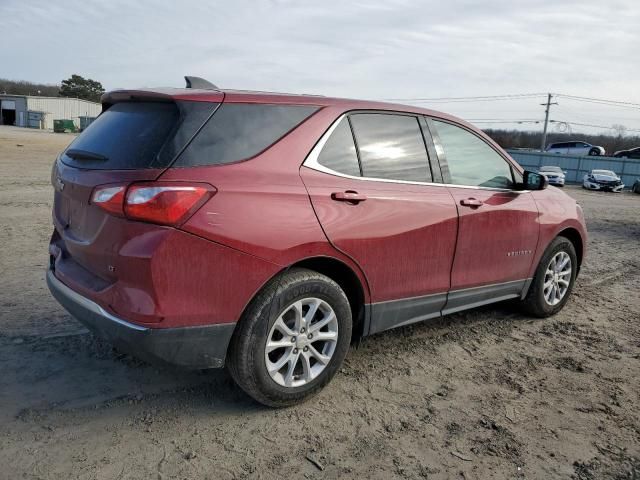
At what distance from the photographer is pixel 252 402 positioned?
3.20 metres

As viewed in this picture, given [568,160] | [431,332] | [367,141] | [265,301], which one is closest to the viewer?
[265,301]

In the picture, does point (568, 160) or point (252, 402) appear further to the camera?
point (568, 160)

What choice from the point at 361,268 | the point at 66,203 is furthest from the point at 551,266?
the point at 66,203

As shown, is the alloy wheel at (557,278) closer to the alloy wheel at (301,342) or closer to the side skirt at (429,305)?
the side skirt at (429,305)

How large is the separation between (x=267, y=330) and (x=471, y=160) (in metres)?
2.19

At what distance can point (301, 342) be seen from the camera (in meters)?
3.10

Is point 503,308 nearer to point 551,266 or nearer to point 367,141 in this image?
point 551,266

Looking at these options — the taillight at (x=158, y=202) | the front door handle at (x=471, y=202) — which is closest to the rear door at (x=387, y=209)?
the front door handle at (x=471, y=202)

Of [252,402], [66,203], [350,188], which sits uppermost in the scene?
[350,188]

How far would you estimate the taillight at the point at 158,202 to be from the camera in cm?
259

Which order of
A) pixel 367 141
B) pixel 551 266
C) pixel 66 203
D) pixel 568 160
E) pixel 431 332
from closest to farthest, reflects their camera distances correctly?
1. pixel 66 203
2. pixel 367 141
3. pixel 431 332
4. pixel 551 266
5. pixel 568 160

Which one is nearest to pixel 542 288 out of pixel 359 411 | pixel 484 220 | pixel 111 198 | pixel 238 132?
pixel 484 220

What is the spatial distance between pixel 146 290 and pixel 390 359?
195 centimetres

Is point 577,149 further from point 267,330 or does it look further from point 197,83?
point 267,330
